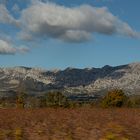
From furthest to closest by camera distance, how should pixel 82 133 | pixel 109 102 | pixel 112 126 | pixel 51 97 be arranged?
pixel 51 97 → pixel 109 102 → pixel 82 133 → pixel 112 126

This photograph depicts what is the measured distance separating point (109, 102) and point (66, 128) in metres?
87.8

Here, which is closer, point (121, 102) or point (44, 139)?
point (44, 139)

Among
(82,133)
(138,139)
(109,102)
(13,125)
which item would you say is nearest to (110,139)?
(138,139)

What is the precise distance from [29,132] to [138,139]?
3.27 m

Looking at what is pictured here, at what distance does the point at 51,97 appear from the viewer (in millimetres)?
119688

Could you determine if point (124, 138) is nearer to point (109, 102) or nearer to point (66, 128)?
point (66, 128)

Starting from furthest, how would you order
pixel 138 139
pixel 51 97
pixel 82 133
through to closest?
pixel 51 97 < pixel 82 133 < pixel 138 139

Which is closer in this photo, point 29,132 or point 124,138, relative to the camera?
point 124,138

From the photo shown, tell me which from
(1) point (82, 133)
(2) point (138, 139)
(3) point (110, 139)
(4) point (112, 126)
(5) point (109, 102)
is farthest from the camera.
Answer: (5) point (109, 102)

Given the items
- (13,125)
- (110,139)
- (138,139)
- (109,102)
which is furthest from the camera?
(109,102)

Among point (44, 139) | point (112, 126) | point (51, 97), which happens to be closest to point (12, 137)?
point (44, 139)

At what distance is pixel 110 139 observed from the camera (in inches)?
391

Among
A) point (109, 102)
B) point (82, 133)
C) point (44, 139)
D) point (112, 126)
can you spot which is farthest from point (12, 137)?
point (109, 102)

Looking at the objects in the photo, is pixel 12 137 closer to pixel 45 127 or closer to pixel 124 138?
pixel 45 127
